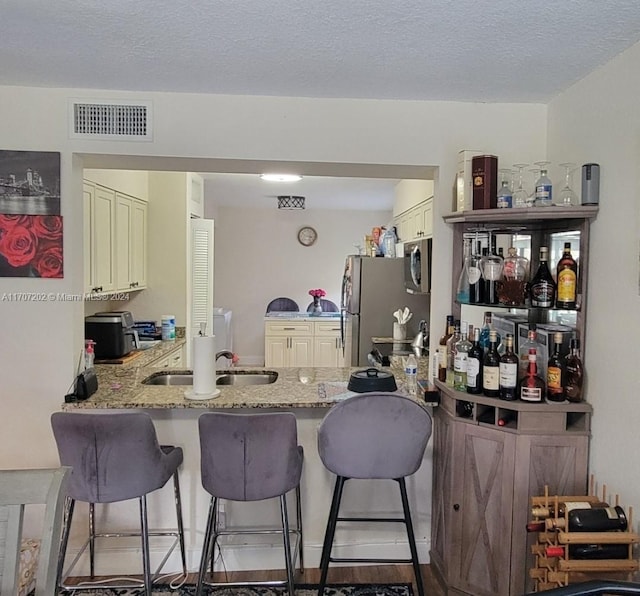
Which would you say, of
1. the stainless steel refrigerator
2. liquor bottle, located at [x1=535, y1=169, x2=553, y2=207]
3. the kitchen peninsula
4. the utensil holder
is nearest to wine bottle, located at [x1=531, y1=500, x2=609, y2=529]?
the kitchen peninsula

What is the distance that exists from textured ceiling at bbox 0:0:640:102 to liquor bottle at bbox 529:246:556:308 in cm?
77

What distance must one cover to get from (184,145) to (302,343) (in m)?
4.05

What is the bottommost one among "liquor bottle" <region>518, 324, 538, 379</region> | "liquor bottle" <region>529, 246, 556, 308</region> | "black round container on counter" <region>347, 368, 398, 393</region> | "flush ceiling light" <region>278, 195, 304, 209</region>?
"black round container on counter" <region>347, 368, 398, 393</region>

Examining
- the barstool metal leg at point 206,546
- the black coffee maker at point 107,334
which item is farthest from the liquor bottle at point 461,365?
the black coffee maker at point 107,334

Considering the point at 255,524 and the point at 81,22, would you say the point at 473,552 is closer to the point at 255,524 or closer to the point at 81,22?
the point at 255,524

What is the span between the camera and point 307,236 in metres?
7.20

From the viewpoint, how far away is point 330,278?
722 cm

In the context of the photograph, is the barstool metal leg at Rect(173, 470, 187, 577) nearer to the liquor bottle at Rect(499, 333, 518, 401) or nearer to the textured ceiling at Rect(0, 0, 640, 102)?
the liquor bottle at Rect(499, 333, 518, 401)

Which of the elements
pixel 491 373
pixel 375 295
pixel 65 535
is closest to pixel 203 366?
pixel 65 535

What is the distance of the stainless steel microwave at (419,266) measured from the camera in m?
3.22

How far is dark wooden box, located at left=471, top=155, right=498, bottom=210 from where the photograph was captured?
2191 millimetres

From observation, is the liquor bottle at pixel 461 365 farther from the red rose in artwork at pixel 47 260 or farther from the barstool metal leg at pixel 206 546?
the red rose in artwork at pixel 47 260

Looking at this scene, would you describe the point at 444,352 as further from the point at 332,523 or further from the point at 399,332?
the point at 399,332

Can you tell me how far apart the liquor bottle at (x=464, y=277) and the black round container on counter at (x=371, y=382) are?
20.4 inches
